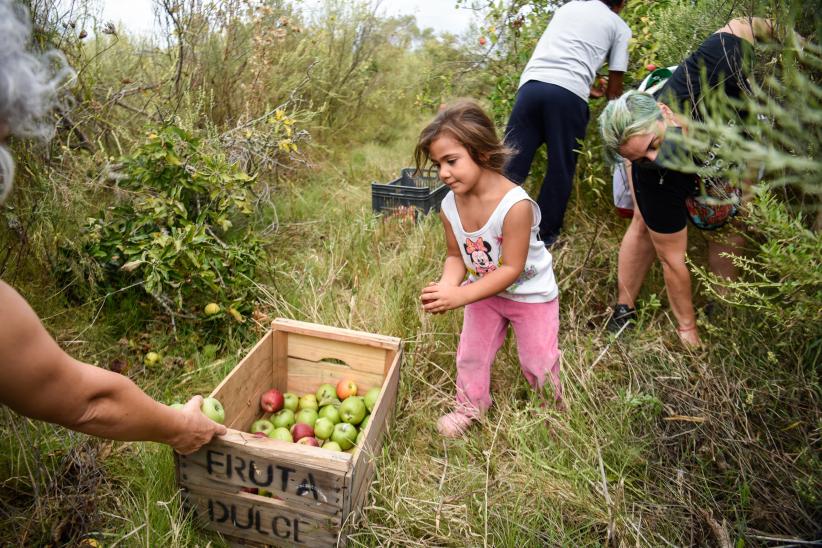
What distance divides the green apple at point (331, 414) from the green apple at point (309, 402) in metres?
0.09

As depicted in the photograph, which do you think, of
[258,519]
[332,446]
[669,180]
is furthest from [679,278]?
[258,519]

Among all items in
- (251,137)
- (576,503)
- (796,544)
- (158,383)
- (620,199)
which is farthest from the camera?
(251,137)

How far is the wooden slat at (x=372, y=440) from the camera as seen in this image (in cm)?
175

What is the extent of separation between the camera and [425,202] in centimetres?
426

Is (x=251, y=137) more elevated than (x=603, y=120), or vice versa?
(x=603, y=120)

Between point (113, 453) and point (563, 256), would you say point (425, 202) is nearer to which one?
point (563, 256)

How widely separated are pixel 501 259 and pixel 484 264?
85 mm

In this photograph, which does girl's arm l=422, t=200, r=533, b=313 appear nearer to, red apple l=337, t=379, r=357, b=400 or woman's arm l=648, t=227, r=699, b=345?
red apple l=337, t=379, r=357, b=400

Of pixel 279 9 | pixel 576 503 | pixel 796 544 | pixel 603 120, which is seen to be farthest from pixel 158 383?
pixel 279 9

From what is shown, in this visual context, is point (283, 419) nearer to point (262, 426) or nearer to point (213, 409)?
point (262, 426)

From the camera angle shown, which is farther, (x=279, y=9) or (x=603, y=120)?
(x=279, y=9)

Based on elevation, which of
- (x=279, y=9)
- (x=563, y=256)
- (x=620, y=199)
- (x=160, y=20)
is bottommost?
(x=563, y=256)

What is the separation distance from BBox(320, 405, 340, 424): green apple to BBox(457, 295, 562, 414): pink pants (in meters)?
0.52

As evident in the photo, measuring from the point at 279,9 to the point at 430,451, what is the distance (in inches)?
164
